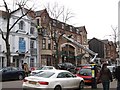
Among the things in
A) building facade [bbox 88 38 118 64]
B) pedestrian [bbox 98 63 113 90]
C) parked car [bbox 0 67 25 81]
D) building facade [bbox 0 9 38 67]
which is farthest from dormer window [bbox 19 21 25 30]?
building facade [bbox 88 38 118 64]

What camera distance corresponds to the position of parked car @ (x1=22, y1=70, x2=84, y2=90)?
45.5 feet

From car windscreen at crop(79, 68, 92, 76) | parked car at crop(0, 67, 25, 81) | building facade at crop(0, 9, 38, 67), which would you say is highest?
building facade at crop(0, 9, 38, 67)

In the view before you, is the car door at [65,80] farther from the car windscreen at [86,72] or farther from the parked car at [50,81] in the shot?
the car windscreen at [86,72]

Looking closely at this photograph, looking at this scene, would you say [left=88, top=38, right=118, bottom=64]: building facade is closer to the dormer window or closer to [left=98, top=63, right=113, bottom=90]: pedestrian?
the dormer window

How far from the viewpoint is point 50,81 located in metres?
14.0

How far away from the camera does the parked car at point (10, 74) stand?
25.9 m

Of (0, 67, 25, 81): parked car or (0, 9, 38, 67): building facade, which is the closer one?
(0, 67, 25, 81): parked car

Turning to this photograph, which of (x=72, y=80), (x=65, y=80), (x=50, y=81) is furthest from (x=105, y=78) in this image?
(x=72, y=80)

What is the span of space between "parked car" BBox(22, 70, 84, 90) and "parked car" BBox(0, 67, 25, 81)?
37.4 feet

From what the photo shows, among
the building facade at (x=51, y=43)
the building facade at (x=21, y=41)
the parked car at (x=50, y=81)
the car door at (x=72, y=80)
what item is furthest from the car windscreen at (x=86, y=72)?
the building facade at (x=51, y=43)

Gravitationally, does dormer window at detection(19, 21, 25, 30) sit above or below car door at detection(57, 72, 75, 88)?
above

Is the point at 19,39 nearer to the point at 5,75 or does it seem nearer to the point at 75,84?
the point at 5,75

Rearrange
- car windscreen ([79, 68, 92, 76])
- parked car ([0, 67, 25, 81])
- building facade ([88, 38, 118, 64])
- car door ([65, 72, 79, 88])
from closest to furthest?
car door ([65, 72, 79, 88]), car windscreen ([79, 68, 92, 76]), parked car ([0, 67, 25, 81]), building facade ([88, 38, 118, 64])

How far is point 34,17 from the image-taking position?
170ft
